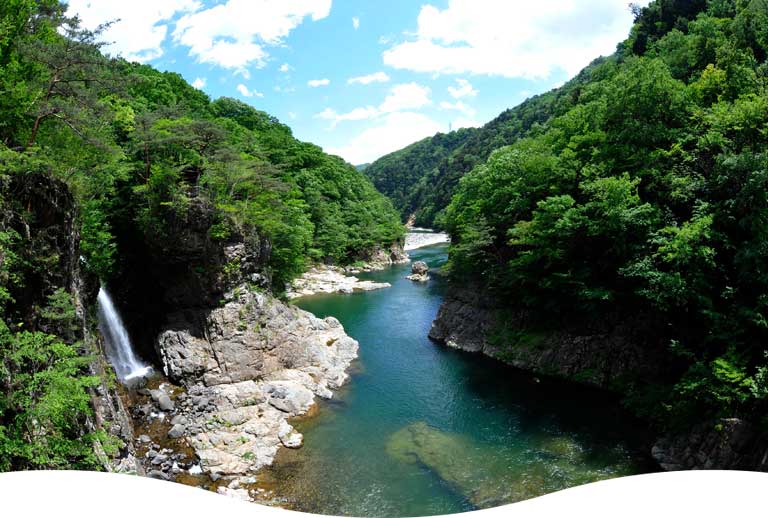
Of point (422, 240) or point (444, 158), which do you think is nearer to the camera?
point (422, 240)

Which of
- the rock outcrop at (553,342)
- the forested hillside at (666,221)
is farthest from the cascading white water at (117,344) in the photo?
the forested hillside at (666,221)

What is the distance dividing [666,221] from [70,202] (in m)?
21.1

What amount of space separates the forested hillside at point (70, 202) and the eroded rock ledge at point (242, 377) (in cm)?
284

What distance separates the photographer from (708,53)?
29.4 metres

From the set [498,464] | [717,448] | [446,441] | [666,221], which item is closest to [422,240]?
[666,221]

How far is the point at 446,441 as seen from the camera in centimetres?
1786

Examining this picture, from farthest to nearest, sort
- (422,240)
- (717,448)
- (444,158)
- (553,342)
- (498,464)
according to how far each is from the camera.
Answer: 1. (444,158)
2. (422,240)
3. (553,342)
4. (498,464)
5. (717,448)

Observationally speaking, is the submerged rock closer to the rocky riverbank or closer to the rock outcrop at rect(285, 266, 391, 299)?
the rock outcrop at rect(285, 266, 391, 299)

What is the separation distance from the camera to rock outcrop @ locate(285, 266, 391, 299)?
1726 inches

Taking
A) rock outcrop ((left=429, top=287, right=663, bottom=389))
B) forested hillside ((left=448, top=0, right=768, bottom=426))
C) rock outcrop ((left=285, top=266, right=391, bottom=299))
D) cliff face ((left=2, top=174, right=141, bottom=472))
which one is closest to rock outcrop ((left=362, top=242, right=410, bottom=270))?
rock outcrop ((left=285, top=266, right=391, bottom=299))

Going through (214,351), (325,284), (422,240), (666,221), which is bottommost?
(214,351)

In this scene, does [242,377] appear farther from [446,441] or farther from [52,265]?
[52,265]

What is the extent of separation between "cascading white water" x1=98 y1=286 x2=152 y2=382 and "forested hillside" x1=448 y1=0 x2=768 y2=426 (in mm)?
19125

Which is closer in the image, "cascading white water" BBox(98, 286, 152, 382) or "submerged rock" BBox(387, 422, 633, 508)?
"submerged rock" BBox(387, 422, 633, 508)
